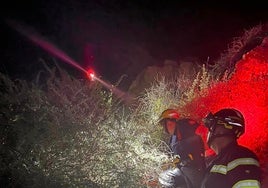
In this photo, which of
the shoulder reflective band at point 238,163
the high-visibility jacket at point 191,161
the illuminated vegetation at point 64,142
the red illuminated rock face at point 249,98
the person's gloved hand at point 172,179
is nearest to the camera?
the shoulder reflective band at point 238,163

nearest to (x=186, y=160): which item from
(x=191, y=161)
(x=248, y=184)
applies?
(x=191, y=161)

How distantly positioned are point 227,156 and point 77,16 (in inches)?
785

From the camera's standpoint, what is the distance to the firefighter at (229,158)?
3.35 m

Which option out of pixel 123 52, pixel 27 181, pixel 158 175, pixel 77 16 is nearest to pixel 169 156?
pixel 158 175

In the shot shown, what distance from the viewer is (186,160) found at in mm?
5910

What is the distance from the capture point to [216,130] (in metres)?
4.03

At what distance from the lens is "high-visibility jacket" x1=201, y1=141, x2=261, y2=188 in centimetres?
332

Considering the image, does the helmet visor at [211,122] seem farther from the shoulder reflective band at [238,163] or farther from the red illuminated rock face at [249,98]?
the red illuminated rock face at [249,98]

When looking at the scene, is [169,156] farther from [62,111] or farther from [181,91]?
[181,91]

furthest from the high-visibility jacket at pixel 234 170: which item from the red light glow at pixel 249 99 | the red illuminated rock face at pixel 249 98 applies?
the red light glow at pixel 249 99

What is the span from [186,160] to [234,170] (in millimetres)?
2501

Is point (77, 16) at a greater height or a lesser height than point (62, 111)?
greater

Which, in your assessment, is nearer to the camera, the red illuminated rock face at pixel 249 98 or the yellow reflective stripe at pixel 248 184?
the yellow reflective stripe at pixel 248 184

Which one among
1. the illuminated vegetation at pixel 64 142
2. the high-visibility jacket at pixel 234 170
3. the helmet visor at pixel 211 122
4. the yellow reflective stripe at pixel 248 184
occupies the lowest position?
the yellow reflective stripe at pixel 248 184
